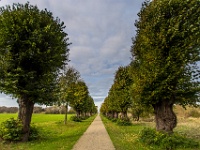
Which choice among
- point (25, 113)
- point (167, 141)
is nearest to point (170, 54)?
point (167, 141)

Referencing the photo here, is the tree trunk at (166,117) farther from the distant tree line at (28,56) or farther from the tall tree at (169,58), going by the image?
the distant tree line at (28,56)

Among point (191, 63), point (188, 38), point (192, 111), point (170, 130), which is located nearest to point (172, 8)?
point (188, 38)

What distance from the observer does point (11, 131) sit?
55.9 feet

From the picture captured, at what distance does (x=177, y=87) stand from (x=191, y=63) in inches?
75.2

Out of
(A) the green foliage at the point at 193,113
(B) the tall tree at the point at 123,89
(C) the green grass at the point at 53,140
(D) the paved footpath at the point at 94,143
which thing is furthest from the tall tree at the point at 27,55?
(A) the green foliage at the point at 193,113

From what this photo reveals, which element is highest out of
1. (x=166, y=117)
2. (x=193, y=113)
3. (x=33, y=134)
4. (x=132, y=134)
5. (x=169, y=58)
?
(x=169, y=58)

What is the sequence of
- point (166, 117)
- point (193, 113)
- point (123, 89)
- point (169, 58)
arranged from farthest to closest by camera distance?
point (193, 113) < point (123, 89) < point (166, 117) < point (169, 58)

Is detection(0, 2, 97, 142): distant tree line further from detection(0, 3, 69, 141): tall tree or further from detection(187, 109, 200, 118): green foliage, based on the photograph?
detection(187, 109, 200, 118): green foliage

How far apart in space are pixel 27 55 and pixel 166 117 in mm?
11015

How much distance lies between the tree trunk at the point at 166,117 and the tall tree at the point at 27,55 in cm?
852

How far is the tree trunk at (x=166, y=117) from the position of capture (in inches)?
673

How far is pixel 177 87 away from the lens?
16984mm

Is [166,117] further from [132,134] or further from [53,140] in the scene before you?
[53,140]

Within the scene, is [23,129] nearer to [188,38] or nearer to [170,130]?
[170,130]
